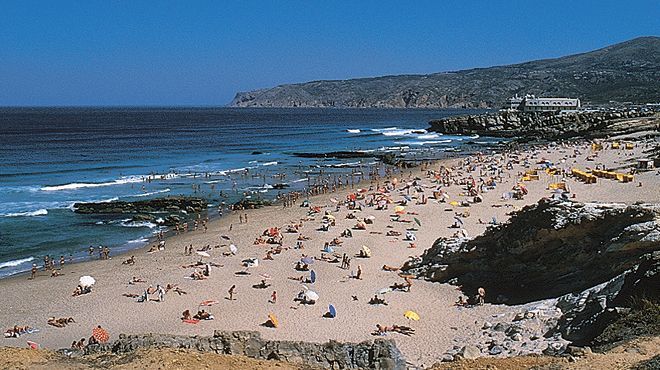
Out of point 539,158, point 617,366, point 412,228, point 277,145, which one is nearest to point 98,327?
point 617,366

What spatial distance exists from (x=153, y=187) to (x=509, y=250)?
1135 inches

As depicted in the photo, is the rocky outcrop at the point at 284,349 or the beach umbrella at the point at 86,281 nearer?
the rocky outcrop at the point at 284,349

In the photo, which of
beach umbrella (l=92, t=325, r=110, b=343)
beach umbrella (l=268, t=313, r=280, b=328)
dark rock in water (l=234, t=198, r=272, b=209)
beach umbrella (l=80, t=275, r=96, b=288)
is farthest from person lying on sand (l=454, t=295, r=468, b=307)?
dark rock in water (l=234, t=198, r=272, b=209)

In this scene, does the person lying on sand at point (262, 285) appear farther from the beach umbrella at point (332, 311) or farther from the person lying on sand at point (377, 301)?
the person lying on sand at point (377, 301)

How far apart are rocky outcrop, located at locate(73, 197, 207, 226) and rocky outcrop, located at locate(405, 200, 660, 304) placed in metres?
17.1

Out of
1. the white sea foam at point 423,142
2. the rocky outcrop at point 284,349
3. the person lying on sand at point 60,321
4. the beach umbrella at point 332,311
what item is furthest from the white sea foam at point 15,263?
the white sea foam at point 423,142

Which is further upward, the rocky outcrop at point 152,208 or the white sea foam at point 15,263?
the rocky outcrop at point 152,208

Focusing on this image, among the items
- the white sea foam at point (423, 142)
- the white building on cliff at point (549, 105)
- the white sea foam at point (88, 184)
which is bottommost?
the white sea foam at point (423, 142)

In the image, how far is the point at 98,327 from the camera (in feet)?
48.9

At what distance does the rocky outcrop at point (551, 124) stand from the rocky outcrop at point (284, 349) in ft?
202

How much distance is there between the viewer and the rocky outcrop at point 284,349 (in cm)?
825

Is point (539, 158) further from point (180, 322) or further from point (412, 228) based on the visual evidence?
point (180, 322)

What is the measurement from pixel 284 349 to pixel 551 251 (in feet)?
29.3

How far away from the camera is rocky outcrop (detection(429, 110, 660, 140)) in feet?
219
